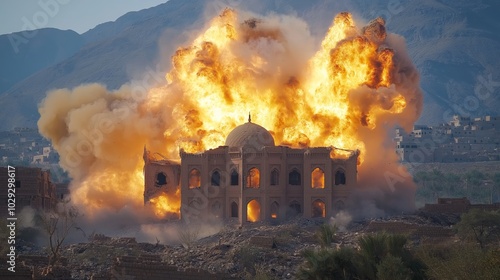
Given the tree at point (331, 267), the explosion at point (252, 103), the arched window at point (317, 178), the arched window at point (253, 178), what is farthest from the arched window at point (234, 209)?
the tree at point (331, 267)

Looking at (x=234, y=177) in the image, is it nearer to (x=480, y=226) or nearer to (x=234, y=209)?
(x=234, y=209)

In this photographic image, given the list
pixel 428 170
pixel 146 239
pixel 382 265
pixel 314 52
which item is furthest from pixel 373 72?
pixel 428 170

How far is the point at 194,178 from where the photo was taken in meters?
68.8

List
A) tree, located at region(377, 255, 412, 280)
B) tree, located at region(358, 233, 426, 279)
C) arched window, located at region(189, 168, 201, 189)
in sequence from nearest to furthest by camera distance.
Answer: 1. tree, located at region(377, 255, 412, 280)
2. tree, located at region(358, 233, 426, 279)
3. arched window, located at region(189, 168, 201, 189)

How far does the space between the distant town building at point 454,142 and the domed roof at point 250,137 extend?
248ft

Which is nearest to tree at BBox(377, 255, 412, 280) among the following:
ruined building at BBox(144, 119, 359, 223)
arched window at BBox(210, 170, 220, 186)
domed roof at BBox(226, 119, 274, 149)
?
ruined building at BBox(144, 119, 359, 223)

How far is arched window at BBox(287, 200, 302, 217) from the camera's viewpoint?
6650cm

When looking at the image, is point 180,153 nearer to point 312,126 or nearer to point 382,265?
point 312,126

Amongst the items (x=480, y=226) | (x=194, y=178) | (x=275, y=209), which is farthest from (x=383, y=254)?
(x=194, y=178)

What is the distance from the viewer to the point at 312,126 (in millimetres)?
70562

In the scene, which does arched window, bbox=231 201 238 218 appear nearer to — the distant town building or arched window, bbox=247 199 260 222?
arched window, bbox=247 199 260 222

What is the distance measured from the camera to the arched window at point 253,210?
6681cm

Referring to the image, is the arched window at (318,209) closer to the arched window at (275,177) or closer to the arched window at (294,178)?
the arched window at (294,178)

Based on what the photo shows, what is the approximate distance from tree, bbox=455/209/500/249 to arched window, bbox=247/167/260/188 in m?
13.5
